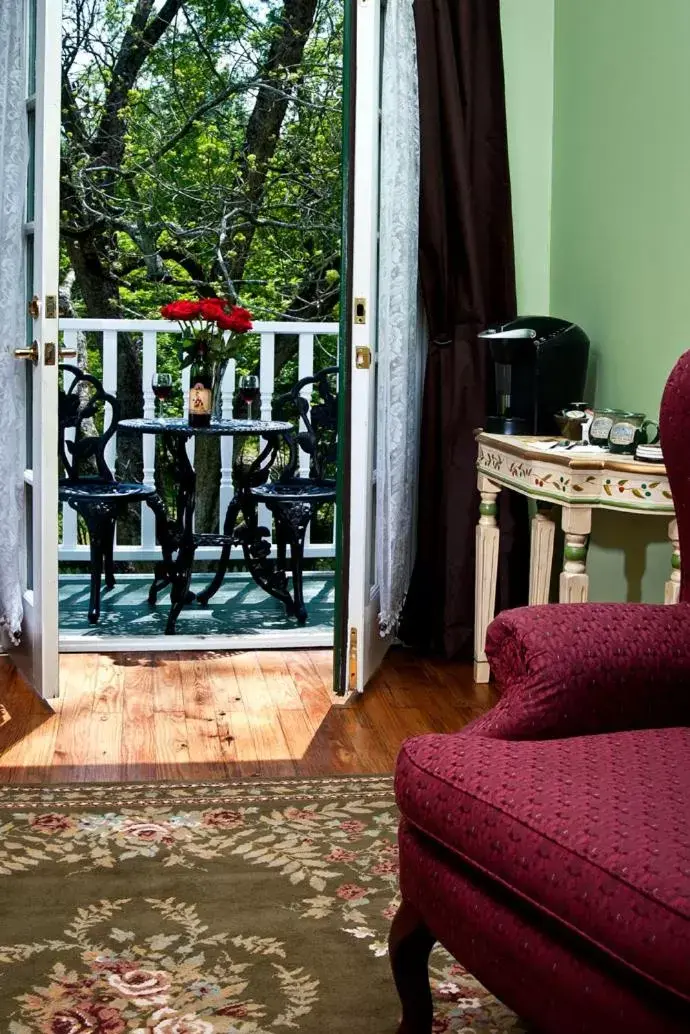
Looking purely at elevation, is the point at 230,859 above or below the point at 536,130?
below

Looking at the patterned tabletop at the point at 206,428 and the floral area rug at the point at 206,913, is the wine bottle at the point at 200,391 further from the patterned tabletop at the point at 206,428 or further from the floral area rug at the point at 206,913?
the floral area rug at the point at 206,913

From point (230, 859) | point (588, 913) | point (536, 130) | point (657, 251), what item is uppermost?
point (536, 130)

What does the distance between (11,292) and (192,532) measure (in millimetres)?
1488

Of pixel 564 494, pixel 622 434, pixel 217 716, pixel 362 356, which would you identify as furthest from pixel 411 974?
pixel 362 356

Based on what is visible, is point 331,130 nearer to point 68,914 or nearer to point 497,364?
point 497,364

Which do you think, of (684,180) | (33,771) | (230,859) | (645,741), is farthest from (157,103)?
(645,741)

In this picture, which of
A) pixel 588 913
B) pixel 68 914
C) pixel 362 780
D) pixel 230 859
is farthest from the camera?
pixel 362 780

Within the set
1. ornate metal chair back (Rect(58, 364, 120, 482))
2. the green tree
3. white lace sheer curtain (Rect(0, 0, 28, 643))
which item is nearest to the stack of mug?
white lace sheer curtain (Rect(0, 0, 28, 643))

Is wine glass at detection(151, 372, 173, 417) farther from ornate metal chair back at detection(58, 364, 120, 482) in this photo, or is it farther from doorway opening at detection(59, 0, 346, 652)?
doorway opening at detection(59, 0, 346, 652)

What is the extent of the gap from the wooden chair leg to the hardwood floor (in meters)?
1.25

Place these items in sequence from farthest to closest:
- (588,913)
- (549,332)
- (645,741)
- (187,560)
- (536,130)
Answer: (187,560)
(536,130)
(549,332)
(645,741)
(588,913)

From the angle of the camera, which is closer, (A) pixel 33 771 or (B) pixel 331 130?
(A) pixel 33 771

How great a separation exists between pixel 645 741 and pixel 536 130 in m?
2.94

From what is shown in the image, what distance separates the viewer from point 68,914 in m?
2.33
